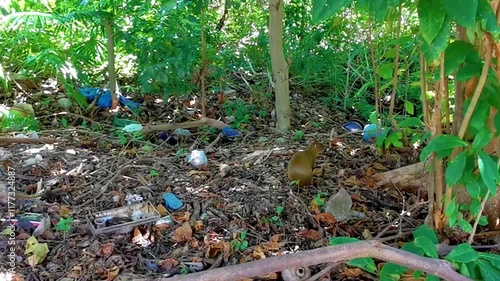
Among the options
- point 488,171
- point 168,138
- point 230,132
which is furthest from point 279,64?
point 488,171

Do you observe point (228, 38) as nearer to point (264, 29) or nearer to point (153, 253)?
point (264, 29)

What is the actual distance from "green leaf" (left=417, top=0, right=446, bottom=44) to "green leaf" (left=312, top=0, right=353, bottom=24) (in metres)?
0.17

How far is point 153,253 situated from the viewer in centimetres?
183

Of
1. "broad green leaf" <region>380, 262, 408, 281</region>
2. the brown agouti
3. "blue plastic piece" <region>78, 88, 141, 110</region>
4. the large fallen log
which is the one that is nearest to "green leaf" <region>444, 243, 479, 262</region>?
"broad green leaf" <region>380, 262, 408, 281</region>

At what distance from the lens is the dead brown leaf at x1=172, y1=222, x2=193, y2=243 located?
6.23ft

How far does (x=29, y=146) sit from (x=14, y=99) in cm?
94

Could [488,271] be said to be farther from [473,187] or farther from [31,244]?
[31,244]

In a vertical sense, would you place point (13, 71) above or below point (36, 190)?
above

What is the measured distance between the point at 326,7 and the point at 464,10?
0.91 feet

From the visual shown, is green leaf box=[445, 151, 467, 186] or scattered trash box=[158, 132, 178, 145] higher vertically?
green leaf box=[445, 151, 467, 186]

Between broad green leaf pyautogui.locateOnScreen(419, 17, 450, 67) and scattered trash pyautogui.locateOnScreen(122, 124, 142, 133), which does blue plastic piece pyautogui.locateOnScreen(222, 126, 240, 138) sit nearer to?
scattered trash pyautogui.locateOnScreen(122, 124, 142, 133)

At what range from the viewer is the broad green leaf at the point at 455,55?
1379mm

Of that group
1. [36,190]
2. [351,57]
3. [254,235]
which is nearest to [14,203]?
[36,190]

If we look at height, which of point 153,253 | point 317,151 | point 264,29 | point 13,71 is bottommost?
point 153,253
